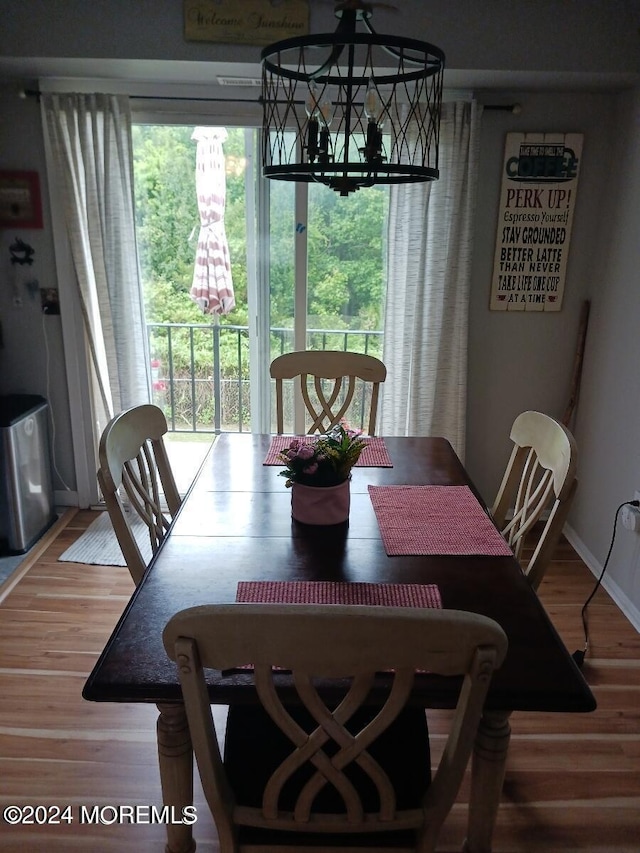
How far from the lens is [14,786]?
1680 millimetres

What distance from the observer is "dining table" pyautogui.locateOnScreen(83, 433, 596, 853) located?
3.43 feet

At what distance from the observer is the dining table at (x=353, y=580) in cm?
104

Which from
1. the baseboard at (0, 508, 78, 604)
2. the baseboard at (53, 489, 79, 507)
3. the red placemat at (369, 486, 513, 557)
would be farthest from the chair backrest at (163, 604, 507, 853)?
the baseboard at (53, 489, 79, 507)

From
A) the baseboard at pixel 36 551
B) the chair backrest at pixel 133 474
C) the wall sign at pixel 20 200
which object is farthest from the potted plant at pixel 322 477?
the wall sign at pixel 20 200

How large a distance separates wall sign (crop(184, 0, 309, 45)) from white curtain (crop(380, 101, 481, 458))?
0.79 m

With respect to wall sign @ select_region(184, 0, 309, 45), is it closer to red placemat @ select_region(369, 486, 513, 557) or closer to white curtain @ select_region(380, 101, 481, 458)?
white curtain @ select_region(380, 101, 481, 458)

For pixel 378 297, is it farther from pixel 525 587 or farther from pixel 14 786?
pixel 14 786

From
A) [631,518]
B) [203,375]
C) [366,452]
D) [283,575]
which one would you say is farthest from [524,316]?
[283,575]

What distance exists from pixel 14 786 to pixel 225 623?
4.41 feet

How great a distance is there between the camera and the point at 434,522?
1623 mm

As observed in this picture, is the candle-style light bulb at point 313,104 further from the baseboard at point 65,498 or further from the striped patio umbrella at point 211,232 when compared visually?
the baseboard at point 65,498

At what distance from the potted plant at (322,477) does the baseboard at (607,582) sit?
1.56 metres

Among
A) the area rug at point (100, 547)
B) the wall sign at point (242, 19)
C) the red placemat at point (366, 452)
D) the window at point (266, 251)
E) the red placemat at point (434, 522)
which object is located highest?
the wall sign at point (242, 19)

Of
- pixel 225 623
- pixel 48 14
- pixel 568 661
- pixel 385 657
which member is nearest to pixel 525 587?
pixel 568 661
